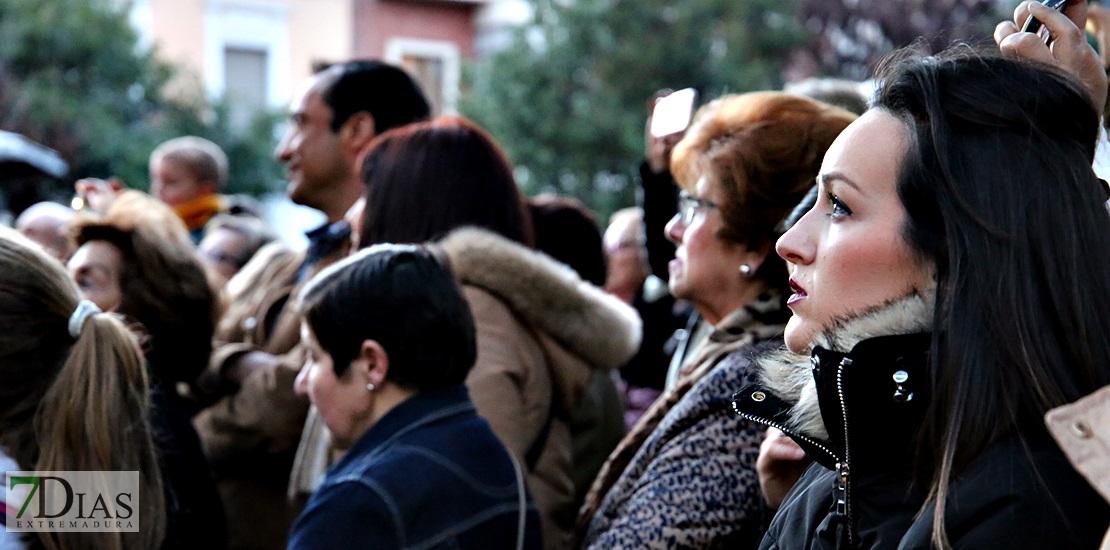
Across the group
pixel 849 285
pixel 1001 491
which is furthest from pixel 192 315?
pixel 1001 491

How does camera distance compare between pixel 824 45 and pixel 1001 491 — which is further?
pixel 824 45

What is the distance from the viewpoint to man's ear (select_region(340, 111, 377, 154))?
4809 millimetres

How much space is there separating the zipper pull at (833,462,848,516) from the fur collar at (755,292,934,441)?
52 millimetres

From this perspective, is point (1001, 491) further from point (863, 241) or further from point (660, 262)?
point (660, 262)

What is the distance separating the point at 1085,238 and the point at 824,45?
56.8 ft

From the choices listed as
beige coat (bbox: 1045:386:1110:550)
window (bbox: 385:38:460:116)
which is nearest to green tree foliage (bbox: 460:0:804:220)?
window (bbox: 385:38:460:116)

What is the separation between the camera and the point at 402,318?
2990mm

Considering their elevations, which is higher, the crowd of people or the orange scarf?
the crowd of people

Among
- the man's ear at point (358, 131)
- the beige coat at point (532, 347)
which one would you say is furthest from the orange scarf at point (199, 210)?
the beige coat at point (532, 347)

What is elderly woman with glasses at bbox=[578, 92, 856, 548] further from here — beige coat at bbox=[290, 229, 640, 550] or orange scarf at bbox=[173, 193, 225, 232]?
orange scarf at bbox=[173, 193, 225, 232]

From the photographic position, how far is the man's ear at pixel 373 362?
9.82 feet

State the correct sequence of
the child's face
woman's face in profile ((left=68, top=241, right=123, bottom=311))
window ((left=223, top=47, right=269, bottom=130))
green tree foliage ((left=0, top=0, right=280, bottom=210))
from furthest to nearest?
window ((left=223, top=47, right=269, bottom=130))
green tree foliage ((left=0, top=0, right=280, bottom=210))
the child's face
woman's face in profile ((left=68, top=241, right=123, bottom=311))

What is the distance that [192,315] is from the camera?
388 cm

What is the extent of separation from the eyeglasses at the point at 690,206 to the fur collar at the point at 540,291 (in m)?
0.66
